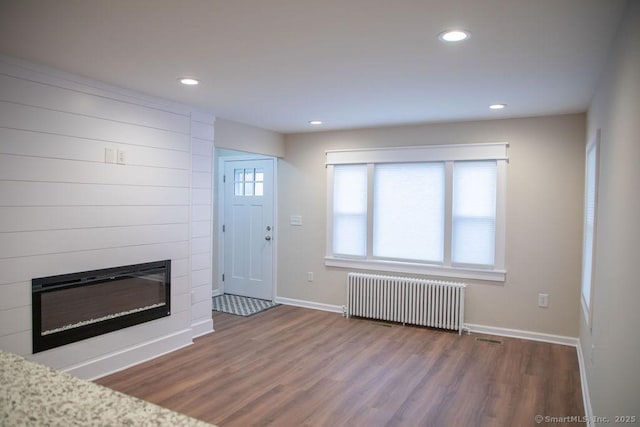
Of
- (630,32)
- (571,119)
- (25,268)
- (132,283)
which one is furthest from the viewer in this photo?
(571,119)

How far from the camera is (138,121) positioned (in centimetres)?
378

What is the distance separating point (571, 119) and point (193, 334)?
462 cm

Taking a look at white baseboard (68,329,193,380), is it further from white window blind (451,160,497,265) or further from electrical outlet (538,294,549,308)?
electrical outlet (538,294,549,308)

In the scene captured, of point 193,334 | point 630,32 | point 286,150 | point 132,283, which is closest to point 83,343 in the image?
point 132,283

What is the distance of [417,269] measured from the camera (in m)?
5.11

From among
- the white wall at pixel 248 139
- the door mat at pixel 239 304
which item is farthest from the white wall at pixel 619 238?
the door mat at pixel 239 304

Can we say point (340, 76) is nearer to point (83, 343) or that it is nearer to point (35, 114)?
point (35, 114)

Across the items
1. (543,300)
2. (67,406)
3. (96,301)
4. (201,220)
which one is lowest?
(543,300)

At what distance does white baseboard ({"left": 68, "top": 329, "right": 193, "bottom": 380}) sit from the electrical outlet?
377 centimetres

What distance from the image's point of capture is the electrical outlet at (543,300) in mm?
4461

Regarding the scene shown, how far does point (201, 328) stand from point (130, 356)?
0.96 meters

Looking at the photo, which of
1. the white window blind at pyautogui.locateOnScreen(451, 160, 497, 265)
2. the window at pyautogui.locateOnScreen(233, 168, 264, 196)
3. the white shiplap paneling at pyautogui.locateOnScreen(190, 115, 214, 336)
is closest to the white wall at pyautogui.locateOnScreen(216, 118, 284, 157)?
the white shiplap paneling at pyautogui.locateOnScreen(190, 115, 214, 336)

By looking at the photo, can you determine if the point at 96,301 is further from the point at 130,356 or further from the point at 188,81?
the point at 188,81

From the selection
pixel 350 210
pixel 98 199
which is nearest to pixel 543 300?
pixel 350 210
